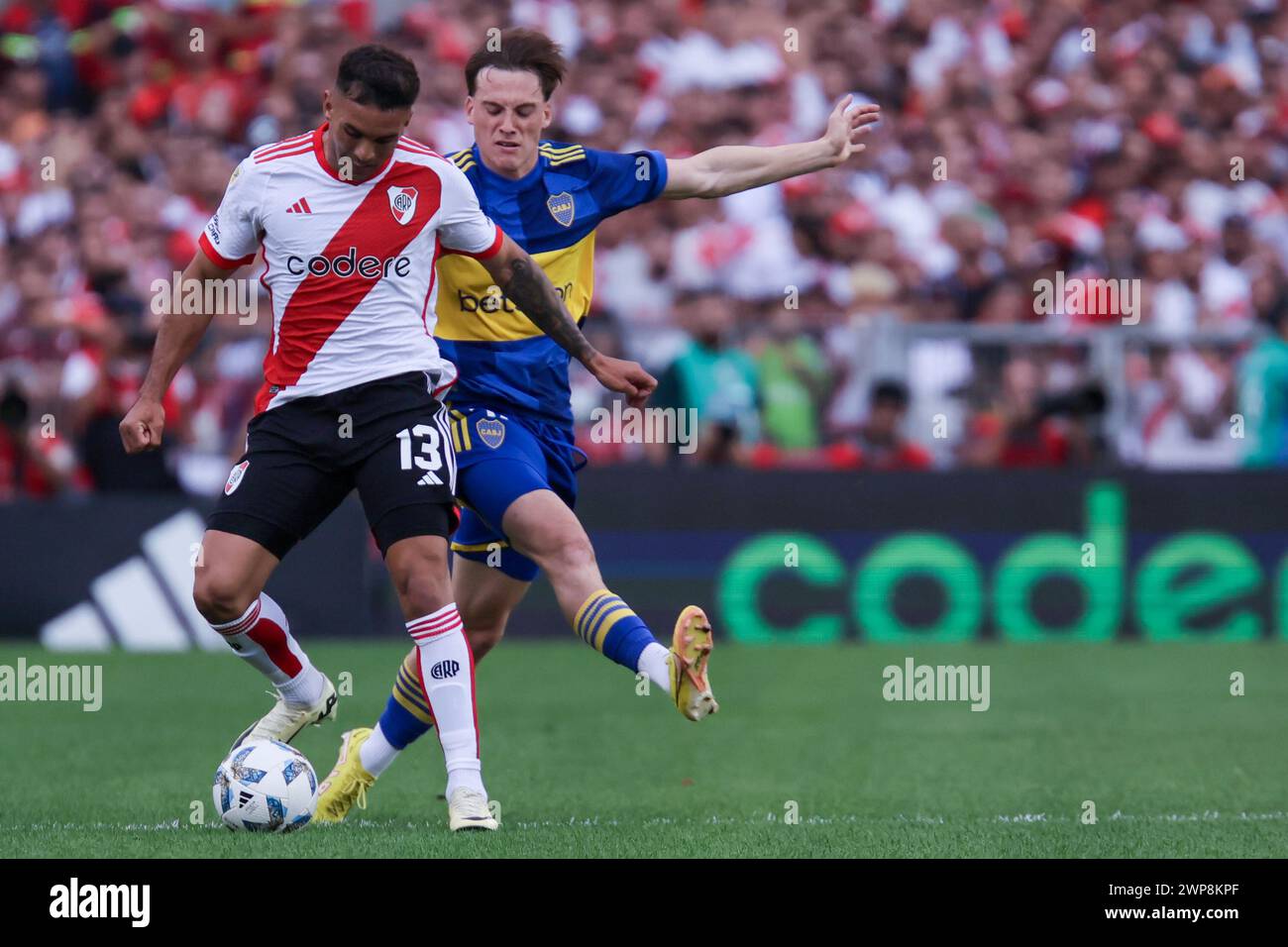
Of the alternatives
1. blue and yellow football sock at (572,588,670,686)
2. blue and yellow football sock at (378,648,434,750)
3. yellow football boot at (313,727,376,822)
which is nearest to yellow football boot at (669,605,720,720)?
blue and yellow football sock at (572,588,670,686)

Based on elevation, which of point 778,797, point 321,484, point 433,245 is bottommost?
point 778,797

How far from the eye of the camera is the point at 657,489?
14453 mm

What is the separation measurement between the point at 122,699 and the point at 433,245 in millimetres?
5432

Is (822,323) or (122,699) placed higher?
(822,323)

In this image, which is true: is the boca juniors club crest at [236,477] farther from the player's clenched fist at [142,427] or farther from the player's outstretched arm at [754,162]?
the player's outstretched arm at [754,162]

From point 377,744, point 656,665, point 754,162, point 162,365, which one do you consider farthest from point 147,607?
point 656,665

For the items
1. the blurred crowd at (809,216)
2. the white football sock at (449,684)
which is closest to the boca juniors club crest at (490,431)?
the white football sock at (449,684)

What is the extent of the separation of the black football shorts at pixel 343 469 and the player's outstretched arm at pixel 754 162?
4.98 feet

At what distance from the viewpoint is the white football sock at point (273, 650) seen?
22.5 ft

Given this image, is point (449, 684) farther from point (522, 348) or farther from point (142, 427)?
point (522, 348)

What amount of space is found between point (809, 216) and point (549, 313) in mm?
9868

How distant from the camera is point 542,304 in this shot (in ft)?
22.9
